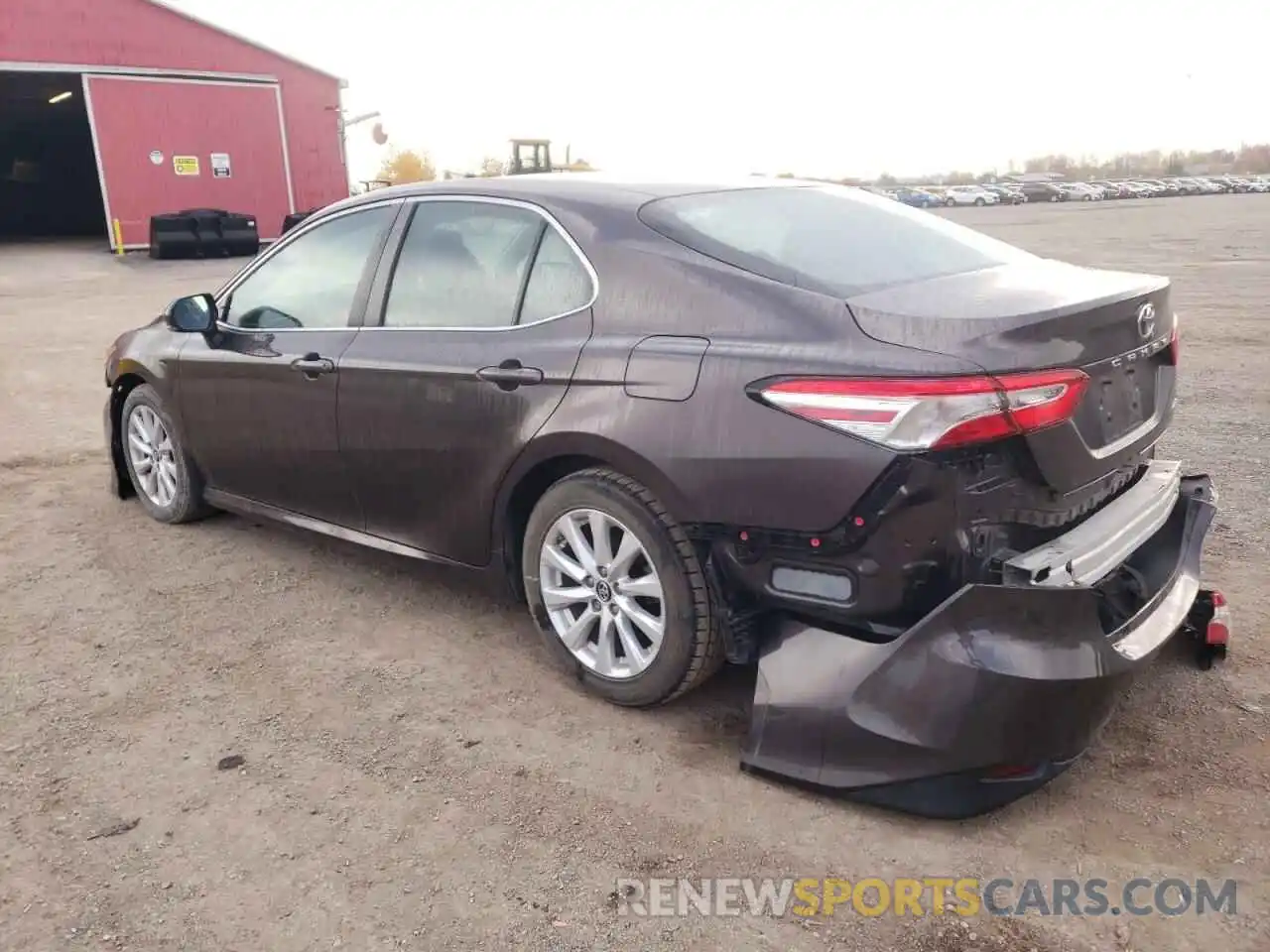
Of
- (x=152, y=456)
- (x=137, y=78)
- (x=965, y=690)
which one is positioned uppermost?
(x=137, y=78)

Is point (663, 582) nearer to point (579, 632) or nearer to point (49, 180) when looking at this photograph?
point (579, 632)

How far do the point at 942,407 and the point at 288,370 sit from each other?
8.59 feet

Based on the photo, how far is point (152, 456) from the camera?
5074 mm

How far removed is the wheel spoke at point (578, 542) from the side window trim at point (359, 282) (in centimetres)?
124

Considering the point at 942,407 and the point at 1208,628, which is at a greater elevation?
the point at 942,407

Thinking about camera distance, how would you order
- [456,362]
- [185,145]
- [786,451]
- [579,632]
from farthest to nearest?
[185,145] < [456,362] < [579,632] < [786,451]

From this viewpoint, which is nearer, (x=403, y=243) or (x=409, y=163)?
(x=403, y=243)

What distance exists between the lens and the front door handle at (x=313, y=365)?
12.5ft

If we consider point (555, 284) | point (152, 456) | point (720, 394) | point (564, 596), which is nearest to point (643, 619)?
point (564, 596)

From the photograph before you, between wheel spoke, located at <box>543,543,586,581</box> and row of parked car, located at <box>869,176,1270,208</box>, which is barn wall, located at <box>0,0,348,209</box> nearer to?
wheel spoke, located at <box>543,543,586,581</box>

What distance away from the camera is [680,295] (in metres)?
2.90

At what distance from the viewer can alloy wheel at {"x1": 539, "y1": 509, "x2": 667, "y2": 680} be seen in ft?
9.98

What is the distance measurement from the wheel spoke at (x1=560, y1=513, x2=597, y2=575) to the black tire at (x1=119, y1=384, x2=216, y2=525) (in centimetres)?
243

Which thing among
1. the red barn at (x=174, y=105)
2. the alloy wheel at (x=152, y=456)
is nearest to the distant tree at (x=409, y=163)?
the red barn at (x=174, y=105)
